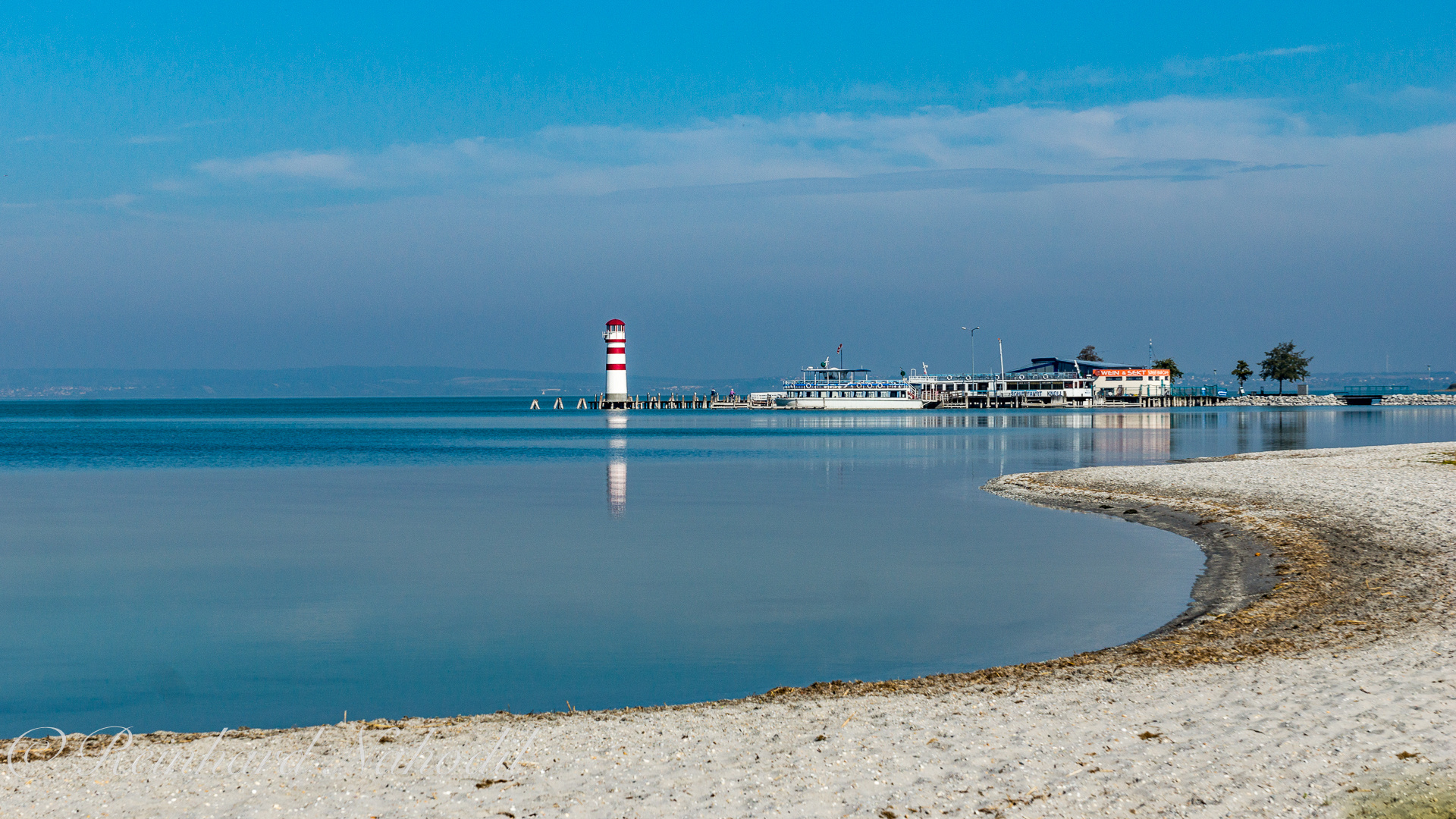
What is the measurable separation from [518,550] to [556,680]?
8951 millimetres

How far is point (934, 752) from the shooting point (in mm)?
6793

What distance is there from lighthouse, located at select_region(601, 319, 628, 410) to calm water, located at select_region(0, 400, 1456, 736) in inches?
3027

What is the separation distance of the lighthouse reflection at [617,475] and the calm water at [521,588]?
0.39 meters

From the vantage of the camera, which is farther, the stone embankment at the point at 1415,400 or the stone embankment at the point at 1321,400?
the stone embankment at the point at 1415,400

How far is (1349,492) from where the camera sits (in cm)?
2175

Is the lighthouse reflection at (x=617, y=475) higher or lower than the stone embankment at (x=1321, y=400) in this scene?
lower

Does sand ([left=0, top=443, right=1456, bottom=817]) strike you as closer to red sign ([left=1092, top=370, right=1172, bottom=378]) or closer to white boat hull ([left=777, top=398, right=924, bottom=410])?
white boat hull ([left=777, top=398, right=924, bottom=410])

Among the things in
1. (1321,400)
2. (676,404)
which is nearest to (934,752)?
(676,404)

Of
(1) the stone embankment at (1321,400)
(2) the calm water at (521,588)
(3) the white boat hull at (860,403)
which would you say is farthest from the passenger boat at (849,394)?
(2) the calm water at (521,588)

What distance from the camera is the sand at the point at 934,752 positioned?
19.6ft

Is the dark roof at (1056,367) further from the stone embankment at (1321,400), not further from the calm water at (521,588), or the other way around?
the calm water at (521,588)

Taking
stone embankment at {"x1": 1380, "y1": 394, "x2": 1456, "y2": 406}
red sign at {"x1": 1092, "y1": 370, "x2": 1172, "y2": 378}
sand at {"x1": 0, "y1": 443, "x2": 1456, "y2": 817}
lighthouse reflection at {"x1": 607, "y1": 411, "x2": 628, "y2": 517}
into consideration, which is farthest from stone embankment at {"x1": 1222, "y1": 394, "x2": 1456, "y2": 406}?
sand at {"x1": 0, "y1": 443, "x2": 1456, "y2": 817}

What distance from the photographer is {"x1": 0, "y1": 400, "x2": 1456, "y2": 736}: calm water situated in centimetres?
1030

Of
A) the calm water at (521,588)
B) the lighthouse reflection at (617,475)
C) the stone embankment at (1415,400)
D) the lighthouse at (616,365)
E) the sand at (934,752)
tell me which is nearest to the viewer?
the sand at (934,752)
